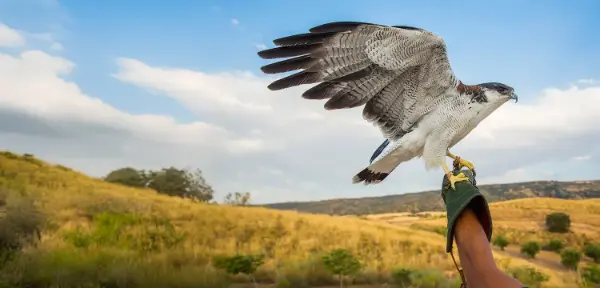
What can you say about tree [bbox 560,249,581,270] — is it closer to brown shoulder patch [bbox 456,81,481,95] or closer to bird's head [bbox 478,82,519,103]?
bird's head [bbox 478,82,519,103]

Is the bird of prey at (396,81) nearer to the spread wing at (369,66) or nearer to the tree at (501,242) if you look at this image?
the spread wing at (369,66)

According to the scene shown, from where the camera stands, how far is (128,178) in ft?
132

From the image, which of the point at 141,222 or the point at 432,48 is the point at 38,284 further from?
the point at 432,48

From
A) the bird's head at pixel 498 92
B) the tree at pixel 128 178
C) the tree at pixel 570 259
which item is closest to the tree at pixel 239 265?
the bird's head at pixel 498 92

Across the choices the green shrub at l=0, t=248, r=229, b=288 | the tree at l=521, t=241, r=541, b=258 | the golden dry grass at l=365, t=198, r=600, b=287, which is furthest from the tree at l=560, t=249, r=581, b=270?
the green shrub at l=0, t=248, r=229, b=288

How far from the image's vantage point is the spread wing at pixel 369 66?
3186 millimetres

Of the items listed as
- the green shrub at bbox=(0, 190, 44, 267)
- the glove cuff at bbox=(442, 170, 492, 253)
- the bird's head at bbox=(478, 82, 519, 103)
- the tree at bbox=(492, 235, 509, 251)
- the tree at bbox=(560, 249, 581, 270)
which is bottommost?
the tree at bbox=(560, 249, 581, 270)

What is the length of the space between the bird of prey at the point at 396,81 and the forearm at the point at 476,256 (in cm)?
123

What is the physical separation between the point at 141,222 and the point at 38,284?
8.68m

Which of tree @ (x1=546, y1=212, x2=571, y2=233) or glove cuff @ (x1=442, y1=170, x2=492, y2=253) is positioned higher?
glove cuff @ (x1=442, y1=170, x2=492, y2=253)

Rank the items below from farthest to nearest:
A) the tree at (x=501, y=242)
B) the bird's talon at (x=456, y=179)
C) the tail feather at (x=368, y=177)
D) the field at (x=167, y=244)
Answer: the tree at (x=501, y=242)
the field at (x=167, y=244)
the tail feather at (x=368, y=177)
the bird's talon at (x=456, y=179)

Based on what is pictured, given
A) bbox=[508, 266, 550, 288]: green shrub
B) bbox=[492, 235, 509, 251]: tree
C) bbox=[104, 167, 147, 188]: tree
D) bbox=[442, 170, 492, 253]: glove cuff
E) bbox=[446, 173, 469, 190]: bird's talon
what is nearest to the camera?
bbox=[442, 170, 492, 253]: glove cuff

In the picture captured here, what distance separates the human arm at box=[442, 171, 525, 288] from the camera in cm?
159

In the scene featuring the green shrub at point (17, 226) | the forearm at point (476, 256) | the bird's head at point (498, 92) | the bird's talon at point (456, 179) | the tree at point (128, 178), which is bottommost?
the green shrub at point (17, 226)
